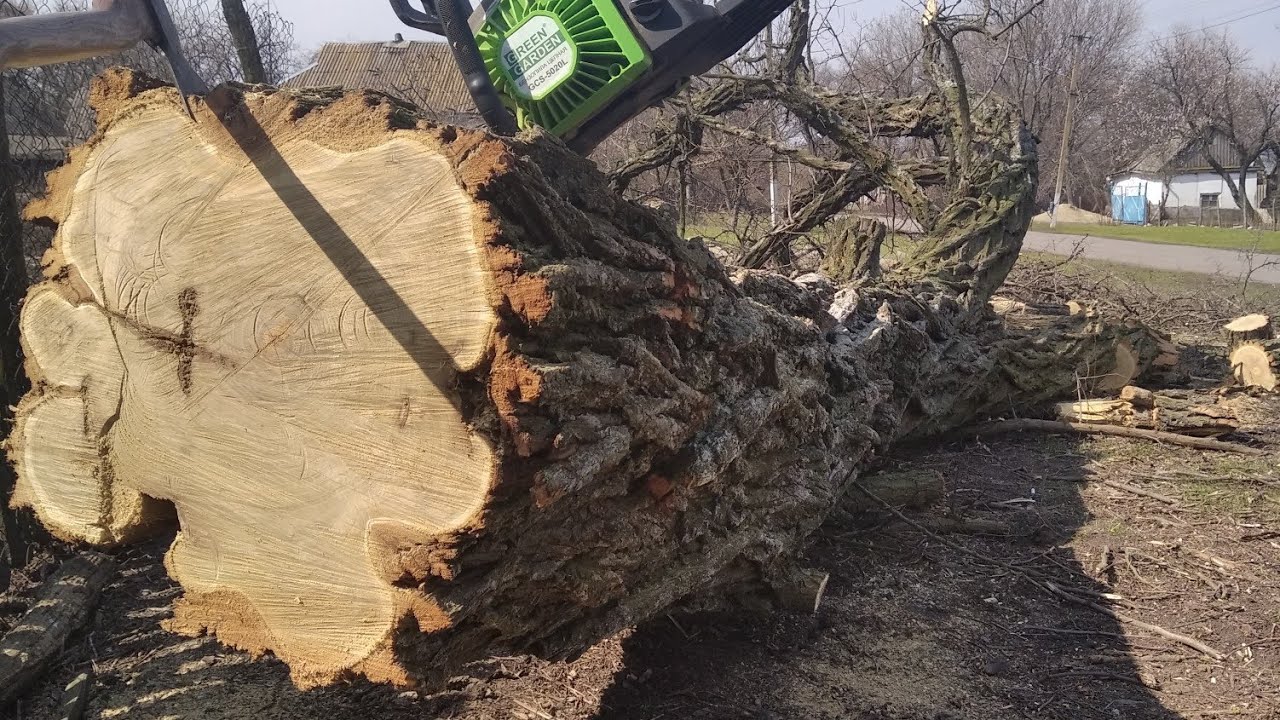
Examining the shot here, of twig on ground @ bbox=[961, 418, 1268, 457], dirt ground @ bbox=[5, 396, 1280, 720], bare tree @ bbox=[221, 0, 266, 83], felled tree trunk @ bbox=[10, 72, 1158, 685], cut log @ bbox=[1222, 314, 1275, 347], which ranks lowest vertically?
dirt ground @ bbox=[5, 396, 1280, 720]

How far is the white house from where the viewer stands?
29344 millimetres

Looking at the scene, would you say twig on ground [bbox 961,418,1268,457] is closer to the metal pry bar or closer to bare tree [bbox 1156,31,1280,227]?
the metal pry bar

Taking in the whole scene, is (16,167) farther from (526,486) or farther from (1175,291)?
(1175,291)

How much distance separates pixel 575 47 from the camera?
9.30 ft

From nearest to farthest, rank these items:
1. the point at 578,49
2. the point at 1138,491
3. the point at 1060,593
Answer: the point at 578,49 < the point at 1060,593 < the point at 1138,491

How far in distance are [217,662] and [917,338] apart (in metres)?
3.28

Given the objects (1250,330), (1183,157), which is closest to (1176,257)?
(1250,330)

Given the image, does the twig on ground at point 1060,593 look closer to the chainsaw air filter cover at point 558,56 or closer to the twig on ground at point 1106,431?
the twig on ground at point 1106,431

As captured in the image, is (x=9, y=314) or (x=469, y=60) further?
(x=9, y=314)

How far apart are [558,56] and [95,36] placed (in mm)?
1594

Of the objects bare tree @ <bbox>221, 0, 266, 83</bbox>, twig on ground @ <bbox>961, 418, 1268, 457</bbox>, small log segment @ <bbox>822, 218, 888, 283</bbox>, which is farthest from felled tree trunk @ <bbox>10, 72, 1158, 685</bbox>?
bare tree @ <bbox>221, 0, 266, 83</bbox>

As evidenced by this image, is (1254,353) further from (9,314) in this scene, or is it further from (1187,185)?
(1187,185)

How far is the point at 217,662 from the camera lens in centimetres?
279

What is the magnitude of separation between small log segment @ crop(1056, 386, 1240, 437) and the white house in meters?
28.3
